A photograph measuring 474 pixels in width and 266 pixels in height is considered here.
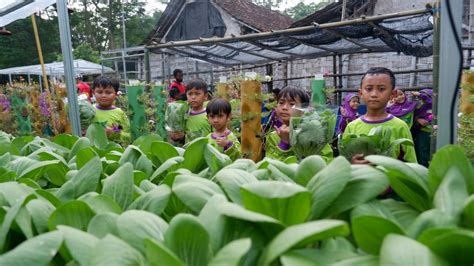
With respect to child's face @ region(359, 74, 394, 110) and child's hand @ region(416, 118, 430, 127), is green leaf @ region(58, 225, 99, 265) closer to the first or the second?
child's face @ region(359, 74, 394, 110)

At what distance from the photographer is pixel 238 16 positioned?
1850 centimetres

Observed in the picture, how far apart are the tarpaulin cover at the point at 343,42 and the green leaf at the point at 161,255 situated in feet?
17.0

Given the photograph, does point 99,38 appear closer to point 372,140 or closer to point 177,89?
point 177,89

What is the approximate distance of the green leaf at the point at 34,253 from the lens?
72 centimetres

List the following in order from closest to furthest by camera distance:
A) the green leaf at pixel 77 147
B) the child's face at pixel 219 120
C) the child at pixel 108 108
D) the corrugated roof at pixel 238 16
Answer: the green leaf at pixel 77 147, the child's face at pixel 219 120, the child at pixel 108 108, the corrugated roof at pixel 238 16

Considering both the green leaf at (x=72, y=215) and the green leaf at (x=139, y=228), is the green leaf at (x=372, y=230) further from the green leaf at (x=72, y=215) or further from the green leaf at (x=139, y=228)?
the green leaf at (x=72, y=215)

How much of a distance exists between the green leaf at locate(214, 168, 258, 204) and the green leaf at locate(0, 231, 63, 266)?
316 mm

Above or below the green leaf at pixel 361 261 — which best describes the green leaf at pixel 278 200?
above

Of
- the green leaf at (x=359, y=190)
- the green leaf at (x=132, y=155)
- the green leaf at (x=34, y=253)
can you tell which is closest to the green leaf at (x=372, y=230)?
the green leaf at (x=359, y=190)

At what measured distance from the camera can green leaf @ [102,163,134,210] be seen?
1.03 metres

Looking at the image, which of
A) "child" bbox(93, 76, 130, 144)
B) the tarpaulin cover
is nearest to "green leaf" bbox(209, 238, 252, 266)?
"child" bbox(93, 76, 130, 144)

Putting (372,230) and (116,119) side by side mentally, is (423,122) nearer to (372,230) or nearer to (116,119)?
(116,119)

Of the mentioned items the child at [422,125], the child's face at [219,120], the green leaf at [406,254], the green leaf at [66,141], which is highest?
the green leaf at [406,254]

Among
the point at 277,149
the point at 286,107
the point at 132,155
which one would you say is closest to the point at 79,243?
the point at 132,155
